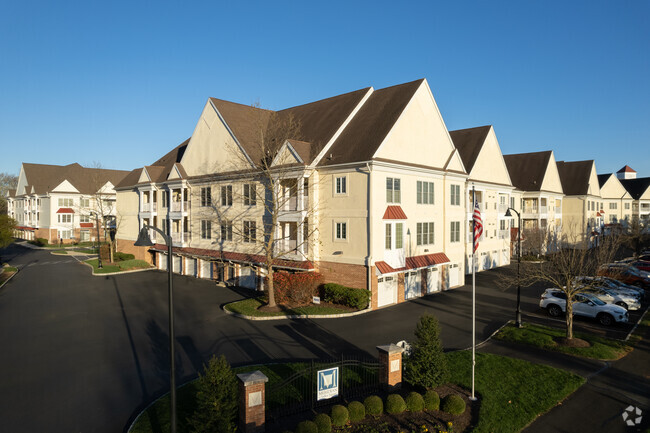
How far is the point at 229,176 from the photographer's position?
105 ft

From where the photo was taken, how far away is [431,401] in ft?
40.7

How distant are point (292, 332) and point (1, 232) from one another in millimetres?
36027

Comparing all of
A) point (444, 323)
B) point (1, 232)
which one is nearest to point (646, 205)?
point (444, 323)

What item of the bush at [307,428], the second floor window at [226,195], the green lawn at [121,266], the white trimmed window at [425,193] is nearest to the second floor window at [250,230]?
the second floor window at [226,195]

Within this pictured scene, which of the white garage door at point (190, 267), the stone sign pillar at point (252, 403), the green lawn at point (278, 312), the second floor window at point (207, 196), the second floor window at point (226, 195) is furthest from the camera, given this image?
the white garage door at point (190, 267)

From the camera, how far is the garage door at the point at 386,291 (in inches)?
998

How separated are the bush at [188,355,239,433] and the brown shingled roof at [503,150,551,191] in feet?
163

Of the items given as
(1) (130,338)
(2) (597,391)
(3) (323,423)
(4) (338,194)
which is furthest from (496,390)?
(1) (130,338)

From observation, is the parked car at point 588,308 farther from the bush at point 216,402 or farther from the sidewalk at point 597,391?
the bush at point 216,402

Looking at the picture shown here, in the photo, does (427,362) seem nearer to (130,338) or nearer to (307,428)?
(307,428)

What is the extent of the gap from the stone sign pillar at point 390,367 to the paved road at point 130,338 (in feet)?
11.5

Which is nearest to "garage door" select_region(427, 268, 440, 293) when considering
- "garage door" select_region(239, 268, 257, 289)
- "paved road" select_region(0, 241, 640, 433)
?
"paved road" select_region(0, 241, 640, 433)

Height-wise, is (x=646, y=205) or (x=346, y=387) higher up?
(x=646, y=205)

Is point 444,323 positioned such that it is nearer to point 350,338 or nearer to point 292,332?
point 350,338
